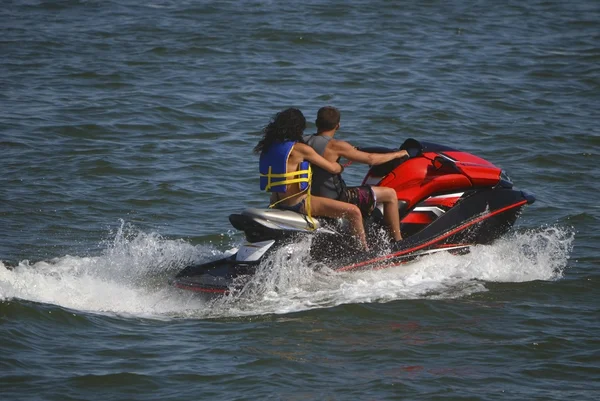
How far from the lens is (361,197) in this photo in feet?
26.6

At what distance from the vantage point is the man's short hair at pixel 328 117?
310 inches

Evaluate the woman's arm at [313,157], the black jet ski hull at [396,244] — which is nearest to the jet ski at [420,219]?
the black jet ski hull at [396,244]

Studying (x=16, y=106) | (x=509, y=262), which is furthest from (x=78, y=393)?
(x=16, y=106)

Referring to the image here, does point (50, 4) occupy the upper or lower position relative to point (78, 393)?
upper

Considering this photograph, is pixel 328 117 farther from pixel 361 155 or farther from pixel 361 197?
pixel 361 197

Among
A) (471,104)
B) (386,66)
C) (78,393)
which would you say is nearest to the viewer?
(78,393)

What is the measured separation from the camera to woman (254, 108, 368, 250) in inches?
301

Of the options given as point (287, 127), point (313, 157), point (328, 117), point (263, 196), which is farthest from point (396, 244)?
point (263, 196)

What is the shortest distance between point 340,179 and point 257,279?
1.19m

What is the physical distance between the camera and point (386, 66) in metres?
18.1

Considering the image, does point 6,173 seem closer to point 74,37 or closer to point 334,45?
point 74,37

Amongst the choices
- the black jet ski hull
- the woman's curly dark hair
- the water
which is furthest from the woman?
the water

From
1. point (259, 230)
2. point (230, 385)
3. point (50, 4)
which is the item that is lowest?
point (230, 385)

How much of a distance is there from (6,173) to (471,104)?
7946 mm
